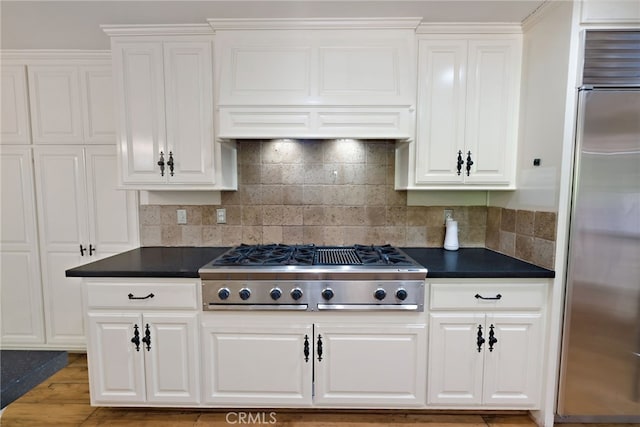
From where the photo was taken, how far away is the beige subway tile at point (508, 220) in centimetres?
213

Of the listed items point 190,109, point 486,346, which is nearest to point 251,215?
point 190,109

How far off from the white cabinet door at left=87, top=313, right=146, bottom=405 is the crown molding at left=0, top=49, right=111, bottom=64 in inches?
76.6

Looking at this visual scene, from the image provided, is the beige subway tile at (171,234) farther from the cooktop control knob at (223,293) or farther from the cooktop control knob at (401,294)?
the cooktop control knob at (401,294)

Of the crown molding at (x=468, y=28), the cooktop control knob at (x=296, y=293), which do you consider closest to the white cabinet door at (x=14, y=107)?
the cooktop control knob at (x=296, y=293)

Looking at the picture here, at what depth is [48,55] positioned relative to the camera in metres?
2.39

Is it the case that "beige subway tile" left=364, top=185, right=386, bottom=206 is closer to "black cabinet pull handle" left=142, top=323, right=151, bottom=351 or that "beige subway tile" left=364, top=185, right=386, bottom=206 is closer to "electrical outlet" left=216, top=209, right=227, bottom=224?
"electrical outlet" left=216, top=209, right=227, bottom=224

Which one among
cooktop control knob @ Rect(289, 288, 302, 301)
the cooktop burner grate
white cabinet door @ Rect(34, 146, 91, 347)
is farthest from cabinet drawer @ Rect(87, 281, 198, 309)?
white cabinet door @ Rect(34, 146, 91, 347)

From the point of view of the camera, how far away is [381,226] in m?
2.48

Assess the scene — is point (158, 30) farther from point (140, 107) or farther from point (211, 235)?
point (211, 235)

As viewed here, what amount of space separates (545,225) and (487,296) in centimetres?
54

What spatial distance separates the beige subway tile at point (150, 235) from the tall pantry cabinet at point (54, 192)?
75 millimetres

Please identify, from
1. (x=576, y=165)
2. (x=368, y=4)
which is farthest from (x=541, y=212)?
(x=368, y=4)

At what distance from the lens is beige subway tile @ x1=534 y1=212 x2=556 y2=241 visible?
176 centimetres

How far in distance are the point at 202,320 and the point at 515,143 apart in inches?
91.7
